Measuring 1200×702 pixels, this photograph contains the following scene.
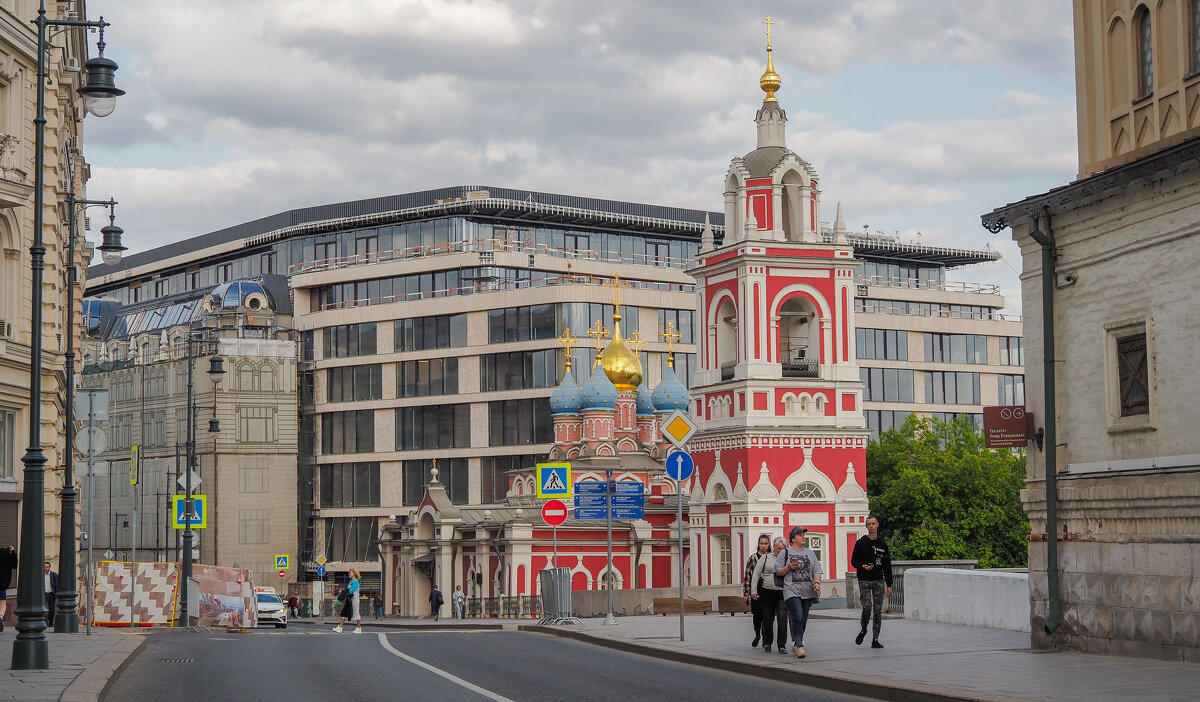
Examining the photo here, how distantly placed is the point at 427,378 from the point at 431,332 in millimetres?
2475

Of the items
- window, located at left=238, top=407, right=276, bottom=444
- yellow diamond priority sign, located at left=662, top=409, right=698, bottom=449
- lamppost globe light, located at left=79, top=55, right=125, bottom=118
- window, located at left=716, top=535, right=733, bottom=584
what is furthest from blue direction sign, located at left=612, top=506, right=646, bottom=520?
window, located at left=238, top=407, right=276, bottom=444

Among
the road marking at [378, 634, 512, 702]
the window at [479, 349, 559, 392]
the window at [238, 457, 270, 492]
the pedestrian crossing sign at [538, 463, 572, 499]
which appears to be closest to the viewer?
the road marking at [378, 634, 512, 702]

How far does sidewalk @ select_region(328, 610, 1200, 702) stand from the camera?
51.4 feet

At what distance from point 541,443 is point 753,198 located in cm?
2958

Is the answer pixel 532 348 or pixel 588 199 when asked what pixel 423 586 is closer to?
pixel 532 348

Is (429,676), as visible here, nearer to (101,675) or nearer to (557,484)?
(101,675)

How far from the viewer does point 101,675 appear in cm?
1839

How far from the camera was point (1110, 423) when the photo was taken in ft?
67.4

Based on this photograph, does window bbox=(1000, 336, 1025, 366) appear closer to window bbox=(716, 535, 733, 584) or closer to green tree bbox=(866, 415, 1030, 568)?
green tree bbox=(866, 415, 1030, 568)

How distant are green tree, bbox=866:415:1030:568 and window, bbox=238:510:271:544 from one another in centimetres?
3373

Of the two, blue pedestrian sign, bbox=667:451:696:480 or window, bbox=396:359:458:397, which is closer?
blue pedestrian sign, bbox=667:451:696:480

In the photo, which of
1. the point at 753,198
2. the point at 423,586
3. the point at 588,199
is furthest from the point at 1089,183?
the point at 588,199

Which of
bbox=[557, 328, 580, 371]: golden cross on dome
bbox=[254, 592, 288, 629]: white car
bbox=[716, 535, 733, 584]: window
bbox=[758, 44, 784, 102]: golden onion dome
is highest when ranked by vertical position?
bbox=[758, 44, 784, 102]: golden onion dome

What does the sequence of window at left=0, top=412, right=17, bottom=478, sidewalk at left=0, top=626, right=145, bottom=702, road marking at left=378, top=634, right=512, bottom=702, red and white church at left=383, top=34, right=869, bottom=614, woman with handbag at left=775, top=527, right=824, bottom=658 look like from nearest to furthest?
sidewalk at left=0, top=626, right=145, bottom=702 → road marking at left=378, top=634, right=512, bottom=702 → woman with handbag at left=775, top=527, right=824, bottom=658 → window at left=0, top=412, right=17, bottom=478 → red and white church at left=383, top=34, right=869, bottom=614
